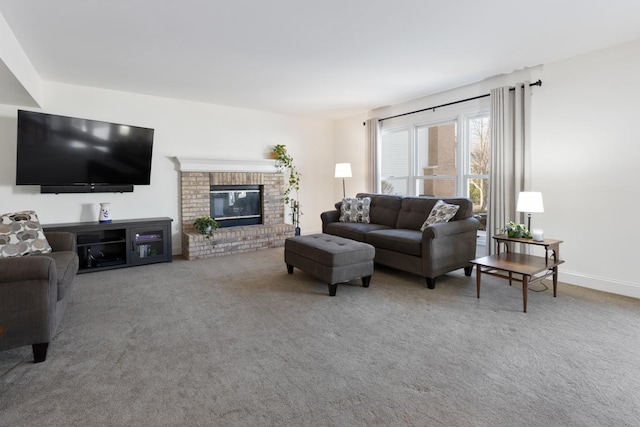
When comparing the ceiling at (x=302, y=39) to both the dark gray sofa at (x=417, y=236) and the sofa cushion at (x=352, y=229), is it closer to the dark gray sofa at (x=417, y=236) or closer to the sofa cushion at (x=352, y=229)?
the dark gray sofa at (x=417, y=236)

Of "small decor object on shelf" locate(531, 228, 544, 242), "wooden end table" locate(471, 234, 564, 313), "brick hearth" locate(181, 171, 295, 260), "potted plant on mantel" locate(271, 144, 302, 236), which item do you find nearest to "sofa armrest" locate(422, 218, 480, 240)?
"wooden end table" locate(471, 234, 564, 313)

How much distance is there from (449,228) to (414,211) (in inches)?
35.2

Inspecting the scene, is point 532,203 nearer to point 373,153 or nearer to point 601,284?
point 601,284

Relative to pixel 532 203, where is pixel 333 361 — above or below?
below

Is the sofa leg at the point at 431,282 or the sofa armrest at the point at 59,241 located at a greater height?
the sofa armrest at the point at 59,241

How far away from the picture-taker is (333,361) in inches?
88.0

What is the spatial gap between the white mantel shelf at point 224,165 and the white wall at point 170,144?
199 mm

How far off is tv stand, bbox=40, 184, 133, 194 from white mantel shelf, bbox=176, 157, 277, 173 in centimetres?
85

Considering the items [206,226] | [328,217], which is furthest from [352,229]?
[206,226]

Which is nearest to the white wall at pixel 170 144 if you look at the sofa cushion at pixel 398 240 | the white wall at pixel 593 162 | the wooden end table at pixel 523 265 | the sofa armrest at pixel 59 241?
the sofa armrest at pixel 59 241

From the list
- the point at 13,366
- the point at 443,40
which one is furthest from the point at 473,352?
the point at 13,366

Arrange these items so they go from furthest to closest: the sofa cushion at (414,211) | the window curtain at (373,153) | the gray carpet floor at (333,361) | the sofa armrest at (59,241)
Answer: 1. the window curtain at (373,153)
2. the sofa cushion at (414,211)
3. the sofa armrest at (59,241)
4. the gray carpet floor at (333,361)

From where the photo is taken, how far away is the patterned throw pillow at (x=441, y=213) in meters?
4.08

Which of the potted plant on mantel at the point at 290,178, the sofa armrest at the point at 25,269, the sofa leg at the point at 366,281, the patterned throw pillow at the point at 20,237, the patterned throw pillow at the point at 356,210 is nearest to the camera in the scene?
the sofa armrest at the point at 25,269
